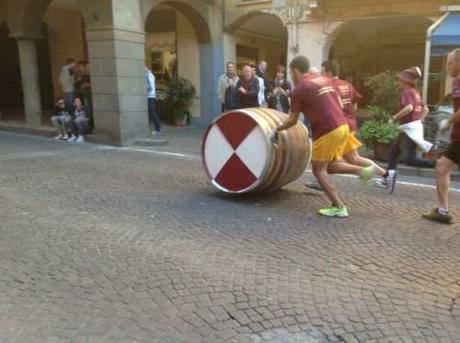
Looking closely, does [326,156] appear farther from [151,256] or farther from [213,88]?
[213,88]

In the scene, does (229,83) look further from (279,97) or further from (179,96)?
(179,96)

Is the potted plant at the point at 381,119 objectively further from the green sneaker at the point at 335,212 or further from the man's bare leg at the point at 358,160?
the green sneaker at the point at 335,212

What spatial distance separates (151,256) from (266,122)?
2.25 metres

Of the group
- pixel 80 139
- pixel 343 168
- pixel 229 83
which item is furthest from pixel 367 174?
pixel 80 139

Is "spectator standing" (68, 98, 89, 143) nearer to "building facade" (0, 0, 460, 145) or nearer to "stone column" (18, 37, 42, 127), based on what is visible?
"building facade" (0, 0, 460, 145)

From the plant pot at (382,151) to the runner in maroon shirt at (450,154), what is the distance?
3.57 m

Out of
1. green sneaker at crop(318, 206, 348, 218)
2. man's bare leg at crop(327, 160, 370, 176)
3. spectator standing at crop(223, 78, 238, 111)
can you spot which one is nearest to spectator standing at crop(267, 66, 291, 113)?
spectator standing at crop(223, 78, 238, 111)

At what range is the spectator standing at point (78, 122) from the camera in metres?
11.4

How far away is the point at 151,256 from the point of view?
4109 millimetres

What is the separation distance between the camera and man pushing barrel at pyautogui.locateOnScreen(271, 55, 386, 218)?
5160 mm

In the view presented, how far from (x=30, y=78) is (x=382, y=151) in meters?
9.54

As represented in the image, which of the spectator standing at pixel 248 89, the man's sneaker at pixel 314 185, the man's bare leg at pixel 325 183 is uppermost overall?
the spectator standing at pixel 248 89

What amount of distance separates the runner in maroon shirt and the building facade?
7486 mm

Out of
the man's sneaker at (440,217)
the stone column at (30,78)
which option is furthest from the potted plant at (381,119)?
the stone column at (30,78)
